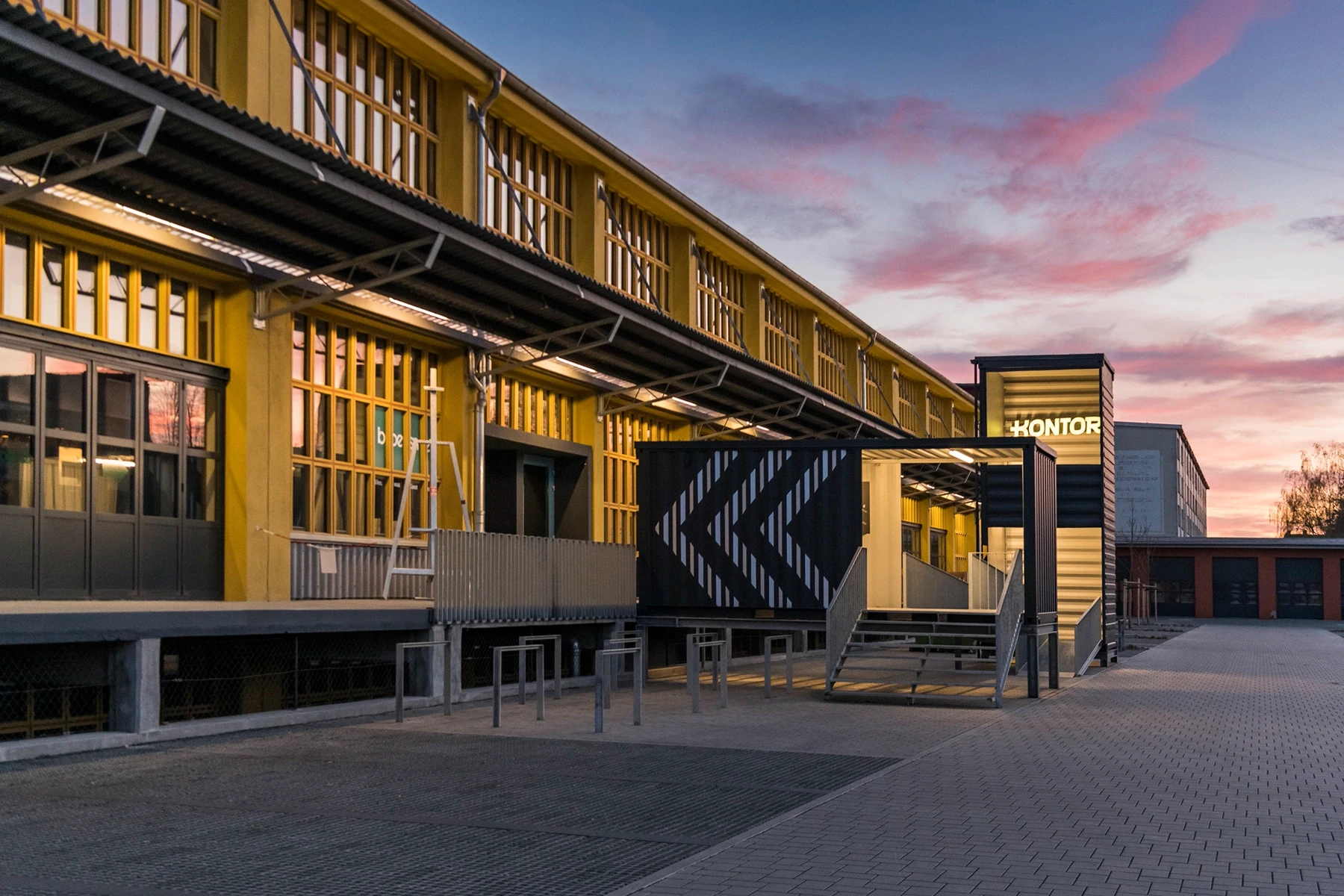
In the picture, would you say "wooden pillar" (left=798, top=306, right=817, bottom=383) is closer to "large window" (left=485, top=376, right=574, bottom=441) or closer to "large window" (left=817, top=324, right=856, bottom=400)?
"large window" (left=817, top=324, right=856, bottom=400)

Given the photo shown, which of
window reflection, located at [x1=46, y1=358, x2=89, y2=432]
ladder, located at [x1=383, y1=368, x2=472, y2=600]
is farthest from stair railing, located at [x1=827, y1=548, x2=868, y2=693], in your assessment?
window reflection, located at [x1=46, y1=358, x2=89, y2=432]

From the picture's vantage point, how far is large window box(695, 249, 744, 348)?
2994 centimetres

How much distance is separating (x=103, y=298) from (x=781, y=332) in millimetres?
20725

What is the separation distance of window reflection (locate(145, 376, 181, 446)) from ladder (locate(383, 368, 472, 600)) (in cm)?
302

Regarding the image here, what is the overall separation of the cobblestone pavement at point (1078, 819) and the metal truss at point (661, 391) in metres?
8.83

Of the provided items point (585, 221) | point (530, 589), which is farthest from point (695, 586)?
point (585, 221)

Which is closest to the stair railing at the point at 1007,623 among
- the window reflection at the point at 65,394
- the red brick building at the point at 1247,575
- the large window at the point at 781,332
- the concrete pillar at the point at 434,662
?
the concrete pillar at the point at 434,662

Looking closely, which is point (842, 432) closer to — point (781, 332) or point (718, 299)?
point (781, 332)

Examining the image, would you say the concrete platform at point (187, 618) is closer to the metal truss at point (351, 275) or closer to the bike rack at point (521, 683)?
the bike rack at point (521, 683)

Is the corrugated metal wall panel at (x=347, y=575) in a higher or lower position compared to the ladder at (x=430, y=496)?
lower

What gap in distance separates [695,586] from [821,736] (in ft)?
24.0

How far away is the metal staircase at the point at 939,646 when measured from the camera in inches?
728

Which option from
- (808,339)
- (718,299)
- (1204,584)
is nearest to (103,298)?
(718,299)

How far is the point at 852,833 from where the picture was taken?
8.84 m
